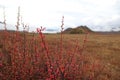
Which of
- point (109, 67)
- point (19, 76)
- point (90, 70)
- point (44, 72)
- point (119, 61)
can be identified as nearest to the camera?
point (19, 76)

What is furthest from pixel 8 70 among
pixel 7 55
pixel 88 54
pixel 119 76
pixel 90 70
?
pixel 88 54

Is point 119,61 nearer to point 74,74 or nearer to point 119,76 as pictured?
point 119,76

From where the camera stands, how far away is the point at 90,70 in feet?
35.7

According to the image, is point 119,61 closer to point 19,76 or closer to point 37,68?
point 37,68

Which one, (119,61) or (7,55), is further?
(119,61)

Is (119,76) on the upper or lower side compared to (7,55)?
lower

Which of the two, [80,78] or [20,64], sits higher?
[20,64]

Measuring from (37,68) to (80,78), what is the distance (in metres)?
1.71

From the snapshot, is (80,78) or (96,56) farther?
(96,56)

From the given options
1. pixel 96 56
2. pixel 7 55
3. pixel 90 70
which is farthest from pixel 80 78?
pixel 96 56

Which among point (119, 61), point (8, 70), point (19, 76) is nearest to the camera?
point (19, 76)

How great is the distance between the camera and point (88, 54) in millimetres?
13250

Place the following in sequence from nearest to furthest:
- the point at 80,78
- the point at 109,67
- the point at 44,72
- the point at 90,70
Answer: the point at 44,72 → the point at 80,78 → the point at 90,70 → the point at 109,67

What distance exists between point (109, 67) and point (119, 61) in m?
1.25
